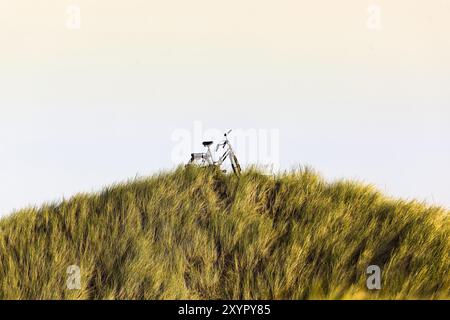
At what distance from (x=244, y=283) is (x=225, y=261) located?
0.53 meters

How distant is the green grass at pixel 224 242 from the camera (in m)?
6.19

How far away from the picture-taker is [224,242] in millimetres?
6961

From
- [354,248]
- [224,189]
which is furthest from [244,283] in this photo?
[224,189]

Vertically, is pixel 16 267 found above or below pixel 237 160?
below

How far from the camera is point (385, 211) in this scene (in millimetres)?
8109

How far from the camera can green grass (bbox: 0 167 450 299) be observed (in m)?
6.19

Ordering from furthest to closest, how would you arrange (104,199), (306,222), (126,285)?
1. (104,199)
2. (306,222)
3. (126,285)

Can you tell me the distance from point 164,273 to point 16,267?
172cm

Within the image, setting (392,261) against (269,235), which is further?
(269,235)

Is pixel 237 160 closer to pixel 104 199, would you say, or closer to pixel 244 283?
pixel 104 199

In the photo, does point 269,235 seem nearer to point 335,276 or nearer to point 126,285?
point 335,276

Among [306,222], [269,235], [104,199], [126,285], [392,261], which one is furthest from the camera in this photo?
[104,199]

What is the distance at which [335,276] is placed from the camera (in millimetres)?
6324

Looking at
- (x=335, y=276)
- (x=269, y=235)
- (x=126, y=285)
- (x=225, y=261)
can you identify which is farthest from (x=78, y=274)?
(x=335, y=276)
